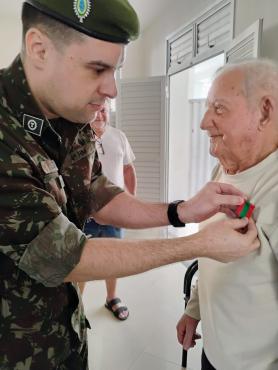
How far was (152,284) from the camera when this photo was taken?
277 cm

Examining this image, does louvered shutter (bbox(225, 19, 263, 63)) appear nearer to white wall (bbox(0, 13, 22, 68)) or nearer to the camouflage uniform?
the camouflage uniform

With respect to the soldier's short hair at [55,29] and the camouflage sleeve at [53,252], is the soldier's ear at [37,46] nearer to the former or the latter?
the soldier's short hair at [55,29]

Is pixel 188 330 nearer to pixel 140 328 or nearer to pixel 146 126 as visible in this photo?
pixel 140 328

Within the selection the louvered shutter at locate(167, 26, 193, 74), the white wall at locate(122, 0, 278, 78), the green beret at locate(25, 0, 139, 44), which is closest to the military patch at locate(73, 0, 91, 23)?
the green beret at locate(25, 0, 139, 44)

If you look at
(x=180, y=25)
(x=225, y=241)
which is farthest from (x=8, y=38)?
(x=225, y=241)

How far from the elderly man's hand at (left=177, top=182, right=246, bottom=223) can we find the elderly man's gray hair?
0.27m

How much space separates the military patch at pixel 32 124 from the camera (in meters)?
0.74

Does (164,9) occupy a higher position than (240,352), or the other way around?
(164,9)

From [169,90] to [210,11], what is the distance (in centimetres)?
116

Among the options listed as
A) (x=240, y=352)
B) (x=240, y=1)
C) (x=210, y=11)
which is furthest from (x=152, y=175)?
(x=240, y=352)

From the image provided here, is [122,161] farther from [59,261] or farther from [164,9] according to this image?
[164,9]

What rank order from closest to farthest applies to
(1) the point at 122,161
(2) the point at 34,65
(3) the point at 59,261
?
(3) the point at 59,261
(2) the point at 34,65
(1) the point at 122,161

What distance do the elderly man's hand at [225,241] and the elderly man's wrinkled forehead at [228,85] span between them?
1.31ft

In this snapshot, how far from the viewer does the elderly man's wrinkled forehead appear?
0.89 m
